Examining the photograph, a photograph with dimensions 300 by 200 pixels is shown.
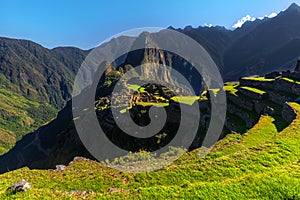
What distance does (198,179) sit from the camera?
50.3ft

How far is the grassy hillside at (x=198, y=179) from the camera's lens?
13.2m


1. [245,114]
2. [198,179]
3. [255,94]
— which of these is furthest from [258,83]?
[198,179]

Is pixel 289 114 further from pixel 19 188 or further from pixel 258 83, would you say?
pixel 19 188

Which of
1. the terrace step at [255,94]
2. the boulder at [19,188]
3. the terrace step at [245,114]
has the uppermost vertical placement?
the terrace step at [255,94]

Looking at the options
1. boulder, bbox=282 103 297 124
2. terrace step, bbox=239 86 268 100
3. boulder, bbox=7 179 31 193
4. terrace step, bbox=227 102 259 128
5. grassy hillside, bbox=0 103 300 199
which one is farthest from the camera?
terrace step, bbox=239 86 268 100

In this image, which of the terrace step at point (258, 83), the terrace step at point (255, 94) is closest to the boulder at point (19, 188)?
the terrace step at point (255, 94)

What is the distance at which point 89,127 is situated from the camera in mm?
82875

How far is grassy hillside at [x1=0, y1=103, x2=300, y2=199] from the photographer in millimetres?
13188

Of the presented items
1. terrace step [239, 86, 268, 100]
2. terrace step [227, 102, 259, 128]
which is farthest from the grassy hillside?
terrace step [239, 86, 268, 100]

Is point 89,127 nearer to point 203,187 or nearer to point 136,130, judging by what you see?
point 136,130

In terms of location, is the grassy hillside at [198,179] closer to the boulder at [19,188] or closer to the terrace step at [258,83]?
the boulder at [19,188]

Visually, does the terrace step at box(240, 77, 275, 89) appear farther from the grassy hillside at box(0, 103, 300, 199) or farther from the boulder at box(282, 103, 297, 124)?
the grassy hillside at box(0, 103, 300, 199)

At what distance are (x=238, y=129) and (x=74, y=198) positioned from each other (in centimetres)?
2784

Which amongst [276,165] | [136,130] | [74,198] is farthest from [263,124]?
[136,130]
